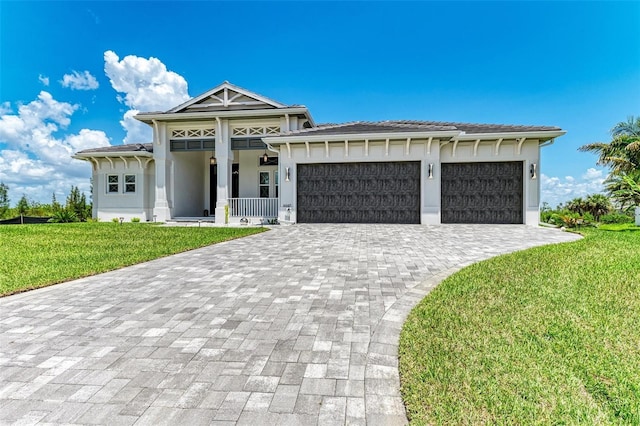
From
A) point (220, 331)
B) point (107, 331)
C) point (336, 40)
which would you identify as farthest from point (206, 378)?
point (336, 40)

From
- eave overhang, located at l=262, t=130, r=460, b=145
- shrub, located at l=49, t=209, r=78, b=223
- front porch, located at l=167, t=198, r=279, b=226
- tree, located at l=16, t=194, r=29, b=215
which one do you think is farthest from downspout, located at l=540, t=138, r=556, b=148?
tree, located at l=16, t=194, r=29, b=215

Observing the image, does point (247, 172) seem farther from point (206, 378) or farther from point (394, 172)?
point (206, 378)

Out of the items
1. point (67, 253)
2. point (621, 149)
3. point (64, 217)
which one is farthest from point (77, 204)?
point (621, 149)

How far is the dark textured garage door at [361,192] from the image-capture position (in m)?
13.9

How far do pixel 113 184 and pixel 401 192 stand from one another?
54.4ft

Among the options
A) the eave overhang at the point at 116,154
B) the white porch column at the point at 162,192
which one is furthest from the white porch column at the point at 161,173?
the eave overhang at the point at 116,154

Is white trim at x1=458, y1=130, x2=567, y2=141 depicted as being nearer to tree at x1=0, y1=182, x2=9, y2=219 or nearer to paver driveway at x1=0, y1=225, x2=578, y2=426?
paver driveway at x1=0, y1=225, x2=578, y2=426

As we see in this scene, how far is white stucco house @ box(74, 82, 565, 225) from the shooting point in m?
13.4

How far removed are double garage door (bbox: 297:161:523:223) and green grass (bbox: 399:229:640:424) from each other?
9457 mm

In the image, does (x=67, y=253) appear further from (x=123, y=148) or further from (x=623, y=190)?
(x=623, y=190)

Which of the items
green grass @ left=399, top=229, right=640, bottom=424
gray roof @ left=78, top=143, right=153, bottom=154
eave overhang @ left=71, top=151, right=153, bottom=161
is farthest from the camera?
gray roof @ left=78, top=143, right=153, bottom=154

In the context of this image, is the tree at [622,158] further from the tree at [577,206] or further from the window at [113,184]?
the window at [113,184]

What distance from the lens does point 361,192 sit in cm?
1402

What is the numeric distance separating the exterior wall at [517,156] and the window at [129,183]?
17.3m
